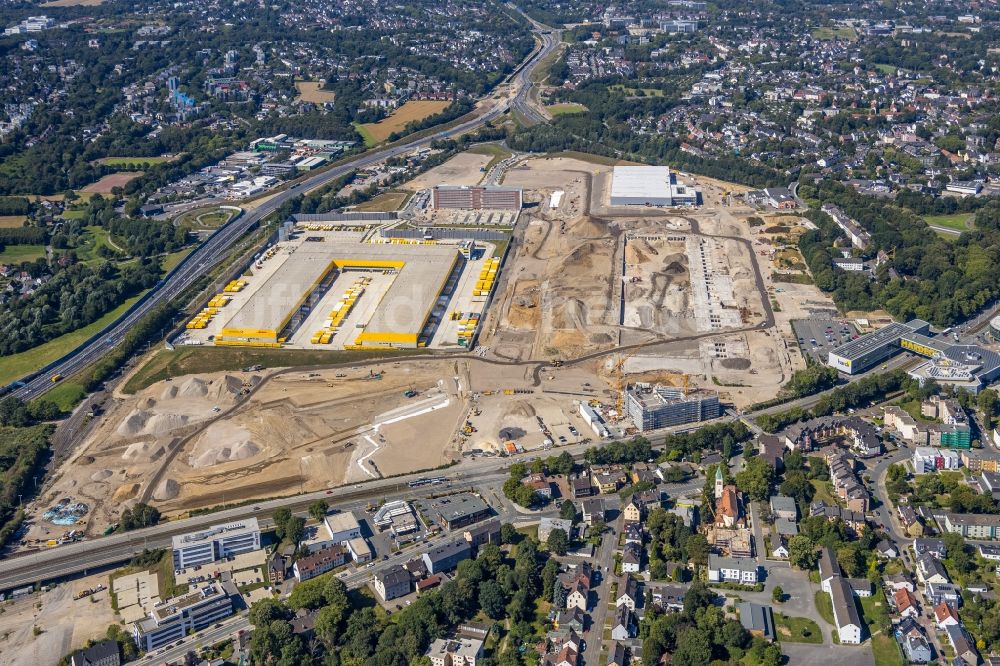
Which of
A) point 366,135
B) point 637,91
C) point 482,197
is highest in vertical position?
point 482,197

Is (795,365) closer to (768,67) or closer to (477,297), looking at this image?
(477,297)

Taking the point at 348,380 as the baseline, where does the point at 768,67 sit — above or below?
below

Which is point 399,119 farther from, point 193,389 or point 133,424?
point 133,424

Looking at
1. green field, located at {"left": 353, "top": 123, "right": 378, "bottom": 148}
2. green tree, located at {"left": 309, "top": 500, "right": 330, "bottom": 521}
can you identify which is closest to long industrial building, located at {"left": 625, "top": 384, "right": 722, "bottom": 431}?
green tree, located at {"left": 309, "top": 500, "right": 330, "bottom": 521}

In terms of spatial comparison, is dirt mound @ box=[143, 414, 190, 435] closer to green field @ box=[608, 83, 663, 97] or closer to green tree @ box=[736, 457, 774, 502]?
green tree @ box=[736, 457, 774, 502]

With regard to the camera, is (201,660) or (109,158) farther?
(109,158)

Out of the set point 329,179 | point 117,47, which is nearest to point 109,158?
point 329,179

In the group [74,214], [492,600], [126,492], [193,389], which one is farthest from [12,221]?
[492,600]
